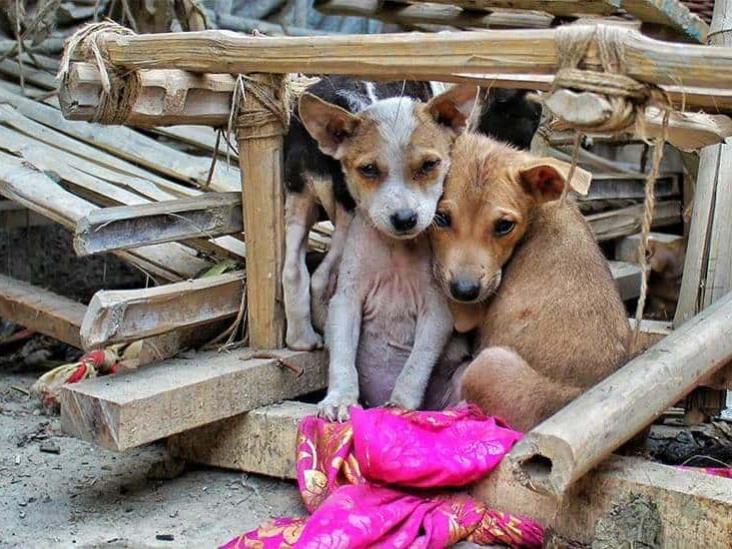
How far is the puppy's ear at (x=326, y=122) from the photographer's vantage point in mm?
4613

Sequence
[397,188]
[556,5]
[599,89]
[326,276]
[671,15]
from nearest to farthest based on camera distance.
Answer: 1. [599,89]
2. [397,188]
3. [326,276]
4. [671,15]
5. [556,5]

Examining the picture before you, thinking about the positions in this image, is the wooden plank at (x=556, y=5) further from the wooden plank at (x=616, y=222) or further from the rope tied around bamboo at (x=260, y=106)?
the rope tied around bamboo at (x=260, y=106)

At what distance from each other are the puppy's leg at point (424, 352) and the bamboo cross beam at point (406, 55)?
121cm

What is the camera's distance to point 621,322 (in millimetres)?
4562

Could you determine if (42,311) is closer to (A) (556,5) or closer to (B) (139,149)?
(B) (139,149)

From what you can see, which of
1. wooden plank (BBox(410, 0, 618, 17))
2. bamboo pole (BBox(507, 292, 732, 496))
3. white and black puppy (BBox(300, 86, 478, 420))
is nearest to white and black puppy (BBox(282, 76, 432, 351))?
white and black puppy (BBox(300, 86, 478, 420))

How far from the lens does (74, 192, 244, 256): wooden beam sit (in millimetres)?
4477

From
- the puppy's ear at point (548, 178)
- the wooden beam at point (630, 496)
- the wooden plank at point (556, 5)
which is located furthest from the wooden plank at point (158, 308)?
the wooden plank at point (556, 5)

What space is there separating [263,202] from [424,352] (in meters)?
0.94

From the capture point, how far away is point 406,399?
4.79 meters

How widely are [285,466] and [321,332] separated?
2.57 ft

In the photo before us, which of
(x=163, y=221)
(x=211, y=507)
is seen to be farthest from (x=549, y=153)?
(x=211, y=507)

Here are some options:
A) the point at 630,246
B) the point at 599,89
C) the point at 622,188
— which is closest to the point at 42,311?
the point at 599,89

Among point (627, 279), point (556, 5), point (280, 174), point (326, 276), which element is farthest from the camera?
point (627, 279)
